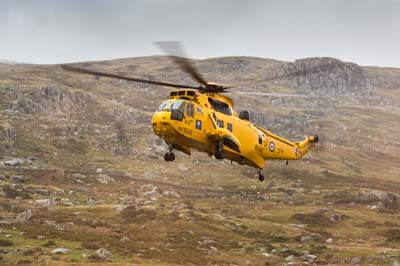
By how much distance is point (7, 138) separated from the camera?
11956 centimetres

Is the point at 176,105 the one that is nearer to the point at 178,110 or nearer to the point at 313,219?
the point at 178,110

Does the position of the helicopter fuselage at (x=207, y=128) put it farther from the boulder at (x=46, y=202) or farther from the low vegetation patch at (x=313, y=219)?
the boulder at (x=46, y=202)

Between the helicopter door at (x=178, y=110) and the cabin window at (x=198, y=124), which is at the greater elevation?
the helicopter door at (x=178, y=110)

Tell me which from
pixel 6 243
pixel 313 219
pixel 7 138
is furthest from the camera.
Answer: pixel 7 138

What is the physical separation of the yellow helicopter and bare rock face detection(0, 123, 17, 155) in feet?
290

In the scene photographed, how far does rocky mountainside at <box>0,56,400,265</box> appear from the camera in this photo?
175 ft

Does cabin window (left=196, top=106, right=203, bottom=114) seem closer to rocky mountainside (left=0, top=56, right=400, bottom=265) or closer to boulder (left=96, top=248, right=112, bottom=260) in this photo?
rocky mountainside (left=0, top=56, right=400, bottom=265)

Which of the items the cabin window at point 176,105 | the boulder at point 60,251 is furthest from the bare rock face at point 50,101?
the cabin window at point 176,105

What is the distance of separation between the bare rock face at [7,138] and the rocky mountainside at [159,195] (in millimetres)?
202

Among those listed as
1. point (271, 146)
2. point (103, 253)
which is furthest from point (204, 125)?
point (103, 253)

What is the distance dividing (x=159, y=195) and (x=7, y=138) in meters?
46.4

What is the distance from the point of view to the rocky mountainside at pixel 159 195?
175 feet

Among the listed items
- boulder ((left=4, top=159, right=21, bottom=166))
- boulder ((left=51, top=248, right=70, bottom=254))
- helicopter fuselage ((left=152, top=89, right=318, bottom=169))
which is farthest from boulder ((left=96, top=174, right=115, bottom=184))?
helicopter fuselage ((left=152, top=89, right=318, bottom=169))

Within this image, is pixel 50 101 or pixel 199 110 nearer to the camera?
pixel 199 110
